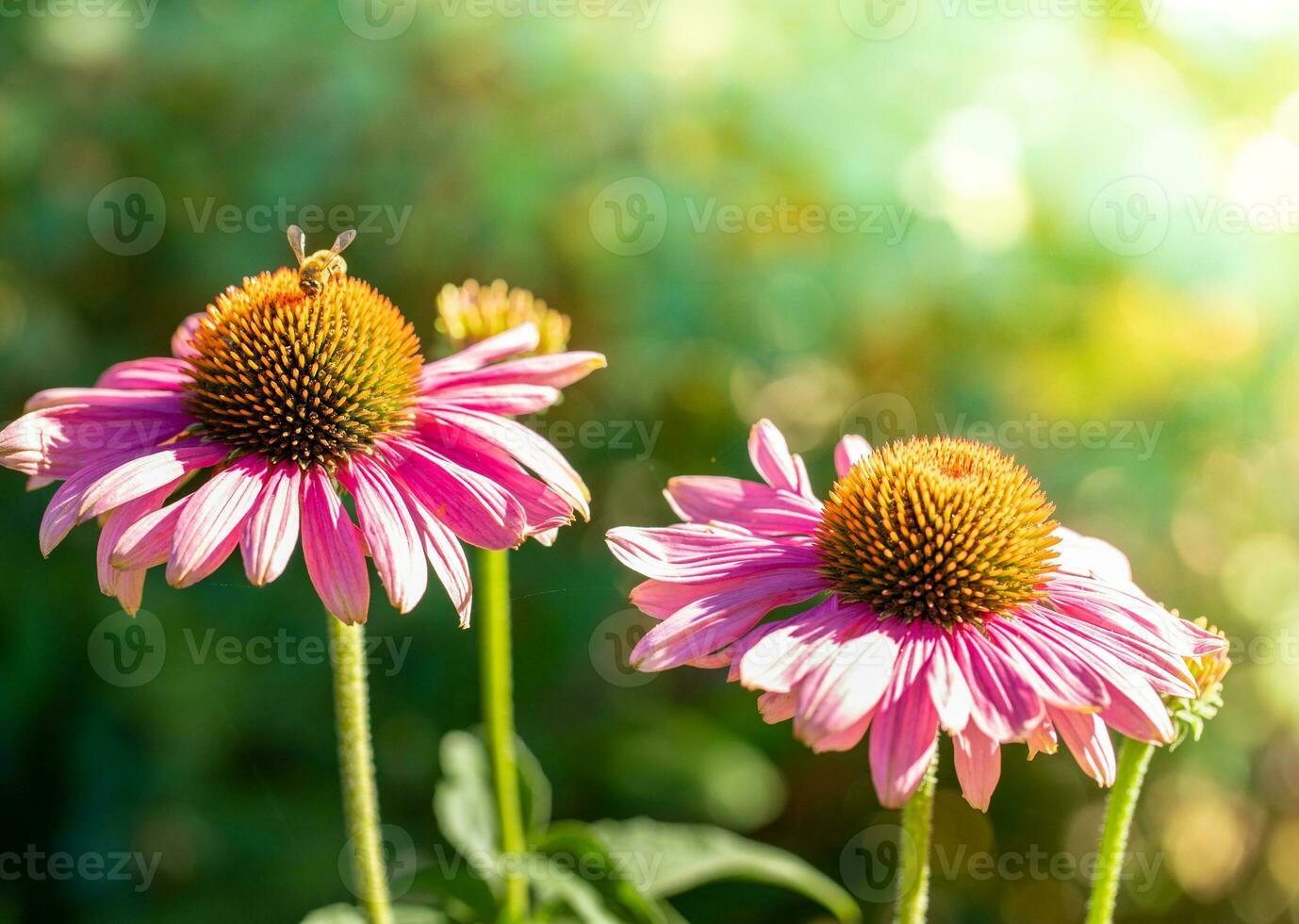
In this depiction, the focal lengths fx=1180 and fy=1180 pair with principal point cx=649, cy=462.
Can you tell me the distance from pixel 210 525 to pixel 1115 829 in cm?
90

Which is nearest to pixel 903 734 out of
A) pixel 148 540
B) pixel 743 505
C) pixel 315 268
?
pixel 743 505

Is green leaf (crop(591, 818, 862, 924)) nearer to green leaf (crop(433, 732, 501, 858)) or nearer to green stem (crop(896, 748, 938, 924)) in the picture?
green leaf (crop(433, 732, 501, 858))

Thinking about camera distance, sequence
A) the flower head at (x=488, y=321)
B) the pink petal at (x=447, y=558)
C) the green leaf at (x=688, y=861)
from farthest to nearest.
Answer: the flower head at (x=488, y=321), the green leaf at (x=688, y=861), the pink petal at (x=447, y=558)

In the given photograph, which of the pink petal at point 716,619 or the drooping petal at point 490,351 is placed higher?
the drooping petal at point 490,351

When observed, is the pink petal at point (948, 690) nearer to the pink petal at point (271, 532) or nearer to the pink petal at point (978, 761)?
the pink petal at point (978, 761)

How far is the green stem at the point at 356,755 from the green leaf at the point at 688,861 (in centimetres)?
38

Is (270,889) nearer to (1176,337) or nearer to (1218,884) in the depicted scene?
(1218,884)

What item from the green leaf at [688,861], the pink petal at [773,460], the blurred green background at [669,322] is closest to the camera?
the pink petal at [773,460]

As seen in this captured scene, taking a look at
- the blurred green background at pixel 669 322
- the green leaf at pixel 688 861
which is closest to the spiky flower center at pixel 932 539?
the green leaf at pixel 688 861

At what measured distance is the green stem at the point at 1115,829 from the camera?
109 cm

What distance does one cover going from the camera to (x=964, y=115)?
303 cm

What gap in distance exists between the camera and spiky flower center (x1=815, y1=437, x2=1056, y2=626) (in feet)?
3.78

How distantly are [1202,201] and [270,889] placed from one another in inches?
110

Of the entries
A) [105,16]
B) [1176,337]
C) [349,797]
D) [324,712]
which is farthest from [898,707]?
[105,16]
